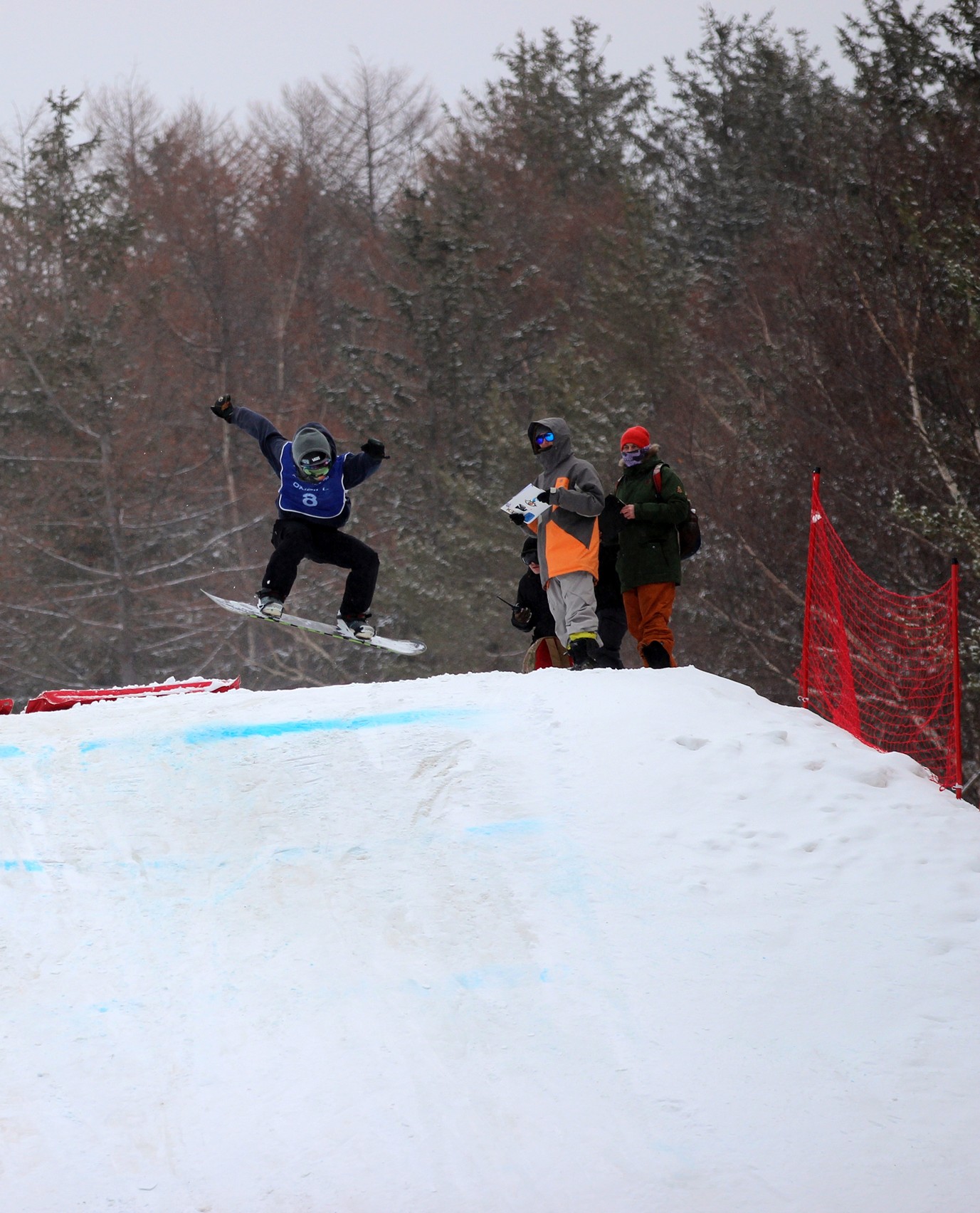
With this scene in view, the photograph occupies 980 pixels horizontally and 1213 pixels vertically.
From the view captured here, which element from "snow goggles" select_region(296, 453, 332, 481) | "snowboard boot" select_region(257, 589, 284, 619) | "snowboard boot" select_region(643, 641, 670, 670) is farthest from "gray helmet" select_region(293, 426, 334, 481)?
"snowboard boot" select_region(643, 641, 670, 670)

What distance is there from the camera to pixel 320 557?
8.95 m

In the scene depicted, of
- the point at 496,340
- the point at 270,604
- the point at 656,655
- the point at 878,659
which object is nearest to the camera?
the point at 656,655

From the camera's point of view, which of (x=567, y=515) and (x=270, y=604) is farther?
(x=270, y=604)

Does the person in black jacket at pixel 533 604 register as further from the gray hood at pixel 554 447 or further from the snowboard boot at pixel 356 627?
the snowboard boot at pixel 356 627

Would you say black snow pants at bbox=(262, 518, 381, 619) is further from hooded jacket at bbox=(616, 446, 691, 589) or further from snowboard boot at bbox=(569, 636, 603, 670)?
hooded jacket at bbox=(616, 446, 691, 589)

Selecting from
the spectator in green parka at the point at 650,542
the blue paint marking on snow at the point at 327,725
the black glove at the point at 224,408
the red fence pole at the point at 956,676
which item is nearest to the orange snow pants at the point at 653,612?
the spectator in green parka at the point at 650,542

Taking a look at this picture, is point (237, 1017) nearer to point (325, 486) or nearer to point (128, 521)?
point (325, 486)

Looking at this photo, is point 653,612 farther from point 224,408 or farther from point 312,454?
point 224,408

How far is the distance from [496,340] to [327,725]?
20601 mm

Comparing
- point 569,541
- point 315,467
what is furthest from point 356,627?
point 569,541

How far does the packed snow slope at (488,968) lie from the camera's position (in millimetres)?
3775

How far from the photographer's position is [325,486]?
8750 mm

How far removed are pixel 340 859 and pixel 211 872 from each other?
497 mm

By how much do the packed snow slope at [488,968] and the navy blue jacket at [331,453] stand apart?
2264 millimetres
